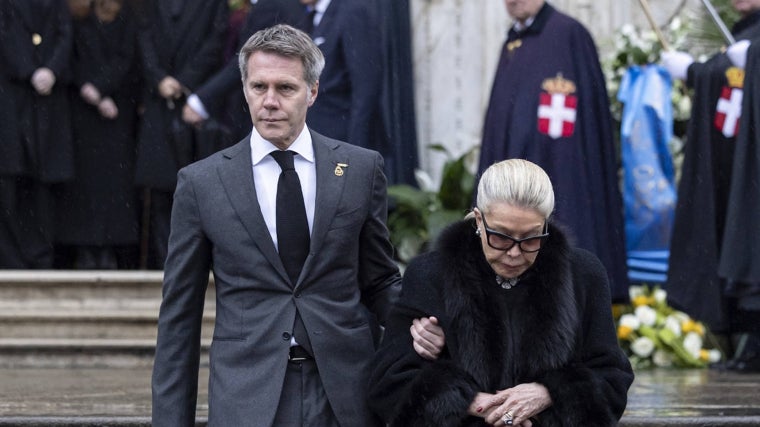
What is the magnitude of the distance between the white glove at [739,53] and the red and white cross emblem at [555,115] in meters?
0.88

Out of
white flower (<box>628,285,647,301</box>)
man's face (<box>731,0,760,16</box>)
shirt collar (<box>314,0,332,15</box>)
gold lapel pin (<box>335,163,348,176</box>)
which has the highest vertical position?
man's face (<box>731,0,760,16</box>)

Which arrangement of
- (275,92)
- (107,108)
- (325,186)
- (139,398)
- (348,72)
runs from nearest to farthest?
1. (275,92)
2. (325,186)
3. (139,398)
4. (348,72)
5. (107,108)

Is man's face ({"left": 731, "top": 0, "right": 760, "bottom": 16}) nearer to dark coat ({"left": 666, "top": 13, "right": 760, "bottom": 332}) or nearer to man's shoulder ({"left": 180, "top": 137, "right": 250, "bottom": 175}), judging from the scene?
dark coat ({"left": 666, "top": 13, "right": 760, "bottom": 332})

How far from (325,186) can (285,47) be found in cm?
41

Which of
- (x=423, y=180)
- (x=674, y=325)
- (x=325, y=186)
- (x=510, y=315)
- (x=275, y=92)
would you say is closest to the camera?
(x=510, y=315)

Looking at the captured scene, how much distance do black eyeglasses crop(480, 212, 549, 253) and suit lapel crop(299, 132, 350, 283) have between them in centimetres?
48

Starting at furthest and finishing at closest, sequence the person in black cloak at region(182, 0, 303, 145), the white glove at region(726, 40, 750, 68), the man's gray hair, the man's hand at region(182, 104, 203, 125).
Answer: the man's hand at region(182, 104, 203, 125) → the person in black cloak at region(182, 0, 303, 145) → the white glove at region(726, 40, 750, 68) → the man's gray hair

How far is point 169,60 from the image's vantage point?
30.3ft

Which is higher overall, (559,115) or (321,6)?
(321,6)

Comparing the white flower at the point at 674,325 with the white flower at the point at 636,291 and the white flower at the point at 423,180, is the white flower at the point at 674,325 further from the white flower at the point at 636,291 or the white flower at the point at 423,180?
the white flower at the point at 423,180

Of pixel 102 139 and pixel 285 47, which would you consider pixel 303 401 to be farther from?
pixel 102 139

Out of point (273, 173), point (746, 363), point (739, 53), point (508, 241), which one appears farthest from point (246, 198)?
point (746, 363)

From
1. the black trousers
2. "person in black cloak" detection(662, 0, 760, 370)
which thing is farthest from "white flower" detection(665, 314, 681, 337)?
the black trousers

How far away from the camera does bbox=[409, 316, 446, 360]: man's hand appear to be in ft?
13.5
